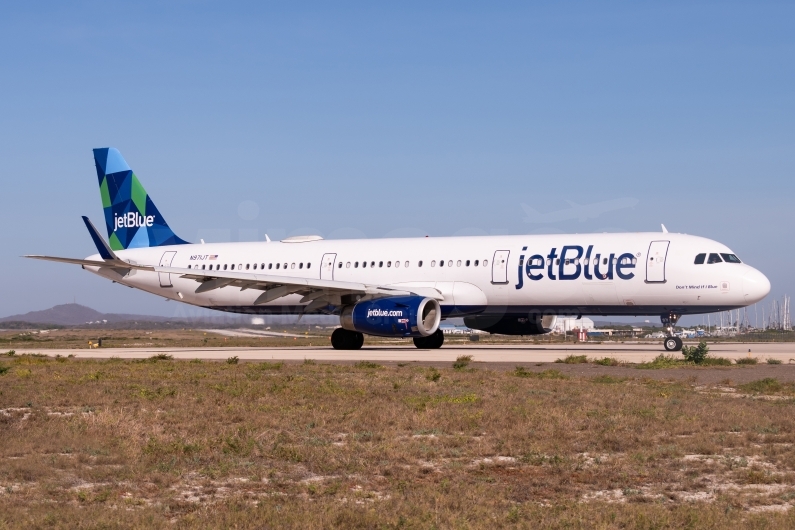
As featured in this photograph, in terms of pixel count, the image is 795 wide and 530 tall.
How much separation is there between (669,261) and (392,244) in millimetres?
10293

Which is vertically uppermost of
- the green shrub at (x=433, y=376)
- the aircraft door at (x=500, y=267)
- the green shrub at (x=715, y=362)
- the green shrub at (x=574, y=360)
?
the aircraft door at (x=500, y=267)

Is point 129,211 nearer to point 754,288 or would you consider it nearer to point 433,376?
point 433,376

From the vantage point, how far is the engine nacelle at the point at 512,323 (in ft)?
112

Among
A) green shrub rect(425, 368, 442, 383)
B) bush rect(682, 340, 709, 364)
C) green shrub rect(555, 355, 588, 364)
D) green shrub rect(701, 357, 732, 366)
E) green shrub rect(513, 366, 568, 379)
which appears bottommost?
green shrub rect(425, 368, 442, 383)

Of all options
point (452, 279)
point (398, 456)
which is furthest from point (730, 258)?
point (398, 456)

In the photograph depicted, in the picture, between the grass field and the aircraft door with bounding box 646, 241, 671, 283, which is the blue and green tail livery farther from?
the grass field

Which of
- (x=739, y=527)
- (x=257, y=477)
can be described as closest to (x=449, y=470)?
(x=257, y=477)

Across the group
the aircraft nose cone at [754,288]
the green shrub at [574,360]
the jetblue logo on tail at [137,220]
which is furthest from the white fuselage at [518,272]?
the green shrub at [574,360]

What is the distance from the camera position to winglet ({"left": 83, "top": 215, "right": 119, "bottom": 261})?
31.8 m

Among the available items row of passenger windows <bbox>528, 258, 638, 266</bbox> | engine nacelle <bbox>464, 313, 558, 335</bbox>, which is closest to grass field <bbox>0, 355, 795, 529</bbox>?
row of passenger windows <bbox>528, 258, 638, 266</bbox>

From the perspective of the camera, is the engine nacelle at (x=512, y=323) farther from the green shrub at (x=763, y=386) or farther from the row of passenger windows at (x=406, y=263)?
the green shrub at (x=763, y=386)

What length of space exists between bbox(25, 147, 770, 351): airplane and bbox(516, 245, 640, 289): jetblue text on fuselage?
1.3 inches

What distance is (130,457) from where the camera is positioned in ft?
32.2

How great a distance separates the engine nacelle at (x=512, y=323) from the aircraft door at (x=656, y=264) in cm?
545
